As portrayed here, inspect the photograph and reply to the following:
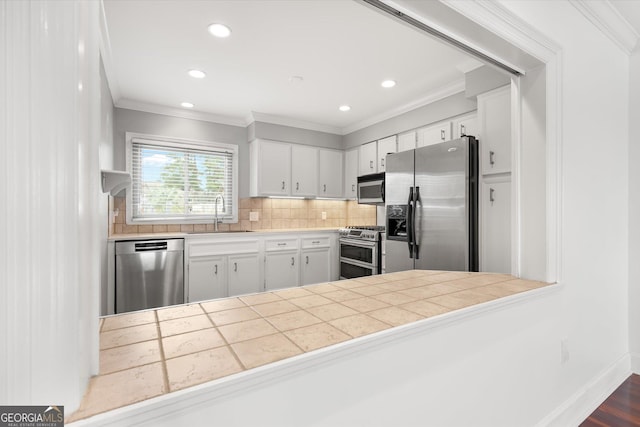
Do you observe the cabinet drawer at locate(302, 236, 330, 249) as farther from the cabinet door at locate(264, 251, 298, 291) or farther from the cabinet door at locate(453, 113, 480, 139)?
the cabinet door at locate(453, 113, 480, 139)

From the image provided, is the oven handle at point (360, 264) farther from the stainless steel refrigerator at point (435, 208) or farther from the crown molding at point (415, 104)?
the crown molding at point (415, 104)

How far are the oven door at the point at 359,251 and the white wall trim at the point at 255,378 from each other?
2.53 m

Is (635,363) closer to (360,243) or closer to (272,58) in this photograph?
(360,243)

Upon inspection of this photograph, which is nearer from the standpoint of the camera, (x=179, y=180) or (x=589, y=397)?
(x=589, y=397)

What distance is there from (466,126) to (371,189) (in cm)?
142

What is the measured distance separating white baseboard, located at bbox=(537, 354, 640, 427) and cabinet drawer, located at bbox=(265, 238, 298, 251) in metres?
3.01

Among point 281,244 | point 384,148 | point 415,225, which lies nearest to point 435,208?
point 415,225

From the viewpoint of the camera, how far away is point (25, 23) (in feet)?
1.83

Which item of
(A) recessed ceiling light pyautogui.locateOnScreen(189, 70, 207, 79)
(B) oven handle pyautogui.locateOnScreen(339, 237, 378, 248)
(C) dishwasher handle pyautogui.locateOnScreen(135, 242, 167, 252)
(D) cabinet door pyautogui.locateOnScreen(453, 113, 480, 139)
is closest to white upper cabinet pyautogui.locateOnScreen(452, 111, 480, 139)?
(D) cabinet door pyautogui.locateOnScreen(453, 113, 480, 139)

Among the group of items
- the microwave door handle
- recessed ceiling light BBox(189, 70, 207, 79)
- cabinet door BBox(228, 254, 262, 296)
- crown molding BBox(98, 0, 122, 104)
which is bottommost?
cabinet door BBox(228, 254, 262, 296)

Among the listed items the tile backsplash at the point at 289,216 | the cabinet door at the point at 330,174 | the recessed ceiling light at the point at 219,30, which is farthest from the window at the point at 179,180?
the recessed ceiling light at the point at 219,30

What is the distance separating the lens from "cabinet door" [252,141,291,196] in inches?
166

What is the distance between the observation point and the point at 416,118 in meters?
3.63

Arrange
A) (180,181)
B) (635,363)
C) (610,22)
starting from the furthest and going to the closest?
(180,181)
(635,363)
(610,22)
